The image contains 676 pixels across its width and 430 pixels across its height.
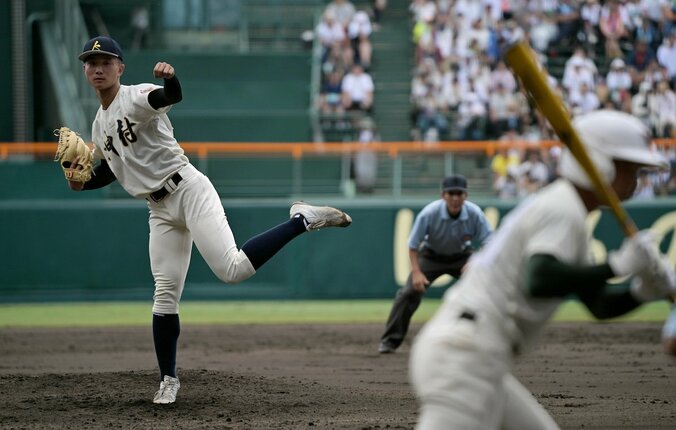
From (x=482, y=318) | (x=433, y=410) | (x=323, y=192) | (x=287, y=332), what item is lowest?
(x=287, y=332)

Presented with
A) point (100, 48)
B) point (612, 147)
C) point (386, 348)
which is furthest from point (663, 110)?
point (612, 147)

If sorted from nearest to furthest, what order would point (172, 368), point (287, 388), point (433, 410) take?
point (433, 410)
point (172, 368)
point (287, 388)

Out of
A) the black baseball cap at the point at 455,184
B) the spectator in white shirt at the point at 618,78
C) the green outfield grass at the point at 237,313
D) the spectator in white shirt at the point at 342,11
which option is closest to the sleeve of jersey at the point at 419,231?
the black baseball cap at the point at 455,184

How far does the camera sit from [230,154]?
56.2 ft

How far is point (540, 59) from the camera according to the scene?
21.9 meters

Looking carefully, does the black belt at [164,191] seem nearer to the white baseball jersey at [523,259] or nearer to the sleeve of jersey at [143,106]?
the sleeve of jersey at [143,106]

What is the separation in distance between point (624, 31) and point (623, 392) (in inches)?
596

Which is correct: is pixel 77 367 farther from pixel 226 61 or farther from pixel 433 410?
pixel 226 61

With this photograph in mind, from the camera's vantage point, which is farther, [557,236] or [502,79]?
[502,79]

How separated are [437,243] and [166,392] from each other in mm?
4955

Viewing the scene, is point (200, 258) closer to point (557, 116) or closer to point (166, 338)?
point (166, 338)

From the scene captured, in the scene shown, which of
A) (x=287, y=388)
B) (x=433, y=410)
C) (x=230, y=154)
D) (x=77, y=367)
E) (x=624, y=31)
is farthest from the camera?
(x=624, y=31)

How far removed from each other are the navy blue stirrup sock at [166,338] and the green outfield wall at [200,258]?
31.4ft

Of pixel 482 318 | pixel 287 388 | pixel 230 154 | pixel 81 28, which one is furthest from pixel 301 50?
pixel 482 318
